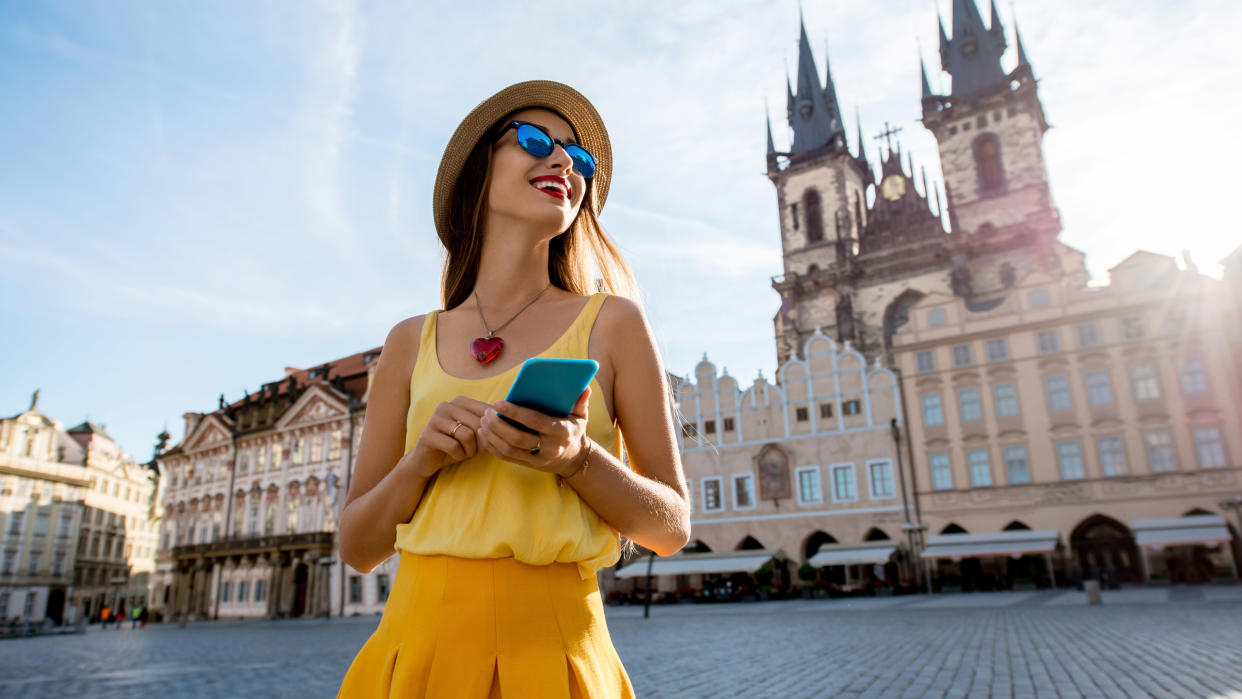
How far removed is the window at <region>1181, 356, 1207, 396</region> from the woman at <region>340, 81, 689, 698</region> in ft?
100

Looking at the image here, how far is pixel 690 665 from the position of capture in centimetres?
907

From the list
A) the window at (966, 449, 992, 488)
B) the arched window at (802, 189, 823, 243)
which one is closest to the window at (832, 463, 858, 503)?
the window at (966, 449, 992, 488)

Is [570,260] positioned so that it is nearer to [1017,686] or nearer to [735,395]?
[1017,686]

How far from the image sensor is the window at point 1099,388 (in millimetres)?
26795

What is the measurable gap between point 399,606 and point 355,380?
4124 centimetres

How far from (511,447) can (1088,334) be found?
103 ft

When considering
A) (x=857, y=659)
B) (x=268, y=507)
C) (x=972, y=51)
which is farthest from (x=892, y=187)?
(x=857, y=659)

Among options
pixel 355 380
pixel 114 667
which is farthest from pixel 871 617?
pixel 355 380

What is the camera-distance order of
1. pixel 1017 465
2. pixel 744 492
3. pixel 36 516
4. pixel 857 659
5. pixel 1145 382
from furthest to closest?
pixel 36 516, pixel 744 492, pixel 1017 465, pixel 1145 382, pixel 857 659

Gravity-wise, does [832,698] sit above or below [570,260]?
below

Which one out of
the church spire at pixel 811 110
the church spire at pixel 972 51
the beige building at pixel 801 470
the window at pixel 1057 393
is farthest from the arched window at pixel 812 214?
the window at pixel 1057 393

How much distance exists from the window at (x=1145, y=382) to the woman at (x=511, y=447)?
30262 mm

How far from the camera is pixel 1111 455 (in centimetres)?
2638

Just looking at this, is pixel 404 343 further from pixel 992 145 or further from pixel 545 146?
pixel 992 145
